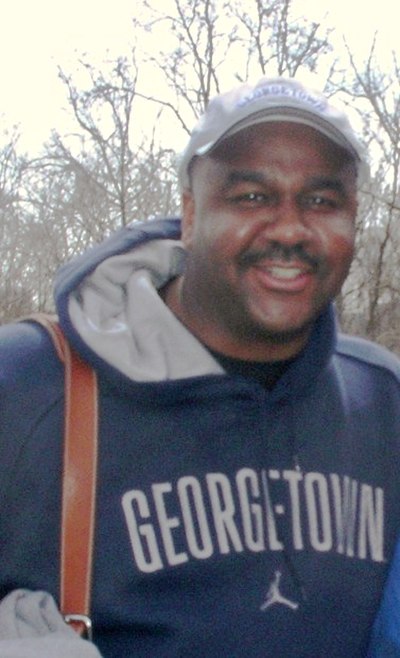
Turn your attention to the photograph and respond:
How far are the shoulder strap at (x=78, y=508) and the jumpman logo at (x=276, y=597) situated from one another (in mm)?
380

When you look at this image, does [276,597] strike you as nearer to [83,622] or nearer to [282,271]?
[83,622]

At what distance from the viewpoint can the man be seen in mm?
2229

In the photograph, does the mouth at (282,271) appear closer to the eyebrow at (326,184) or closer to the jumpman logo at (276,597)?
the eyebrow at (326,184)

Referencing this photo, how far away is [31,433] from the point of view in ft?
7.25

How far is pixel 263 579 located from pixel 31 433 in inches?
22.7

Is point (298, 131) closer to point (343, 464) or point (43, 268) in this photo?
point (343, 464)

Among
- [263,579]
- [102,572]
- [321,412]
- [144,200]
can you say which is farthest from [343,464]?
[144,200]

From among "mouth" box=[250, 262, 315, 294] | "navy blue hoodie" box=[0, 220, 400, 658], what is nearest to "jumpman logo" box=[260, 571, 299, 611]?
"navy blue hoodie" box=[0, 220, 400, 658]

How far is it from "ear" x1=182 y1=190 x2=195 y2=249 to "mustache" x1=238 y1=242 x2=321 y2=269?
206 mm

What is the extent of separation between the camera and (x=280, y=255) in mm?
2432

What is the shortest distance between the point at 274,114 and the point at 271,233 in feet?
0.91

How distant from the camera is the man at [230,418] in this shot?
2229 mm

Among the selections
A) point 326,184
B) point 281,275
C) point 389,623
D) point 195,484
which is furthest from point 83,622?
point 326,184

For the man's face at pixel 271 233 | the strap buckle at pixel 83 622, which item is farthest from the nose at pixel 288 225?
the strap buckle at pixel 83 622
